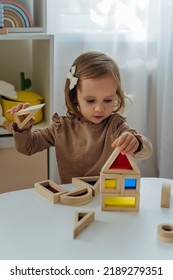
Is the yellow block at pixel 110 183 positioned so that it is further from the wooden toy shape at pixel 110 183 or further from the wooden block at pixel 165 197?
the wooden block at pixel 165 197

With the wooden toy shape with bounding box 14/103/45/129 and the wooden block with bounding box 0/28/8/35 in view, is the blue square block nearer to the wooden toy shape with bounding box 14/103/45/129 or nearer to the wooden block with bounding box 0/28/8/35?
the wooden toy shape with bounding box 14/103/45/129

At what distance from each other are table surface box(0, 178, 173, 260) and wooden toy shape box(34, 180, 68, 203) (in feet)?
0.04

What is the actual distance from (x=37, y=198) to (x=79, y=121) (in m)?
0.31

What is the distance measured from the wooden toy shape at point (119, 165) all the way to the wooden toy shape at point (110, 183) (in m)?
0.01

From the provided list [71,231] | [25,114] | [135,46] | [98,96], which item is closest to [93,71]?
[98,96]

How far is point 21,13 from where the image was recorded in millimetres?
1649

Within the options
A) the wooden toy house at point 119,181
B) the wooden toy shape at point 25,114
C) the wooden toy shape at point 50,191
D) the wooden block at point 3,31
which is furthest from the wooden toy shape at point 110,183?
the wooden block at point 3,31

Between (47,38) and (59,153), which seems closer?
(59,153)

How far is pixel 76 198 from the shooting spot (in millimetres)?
1033

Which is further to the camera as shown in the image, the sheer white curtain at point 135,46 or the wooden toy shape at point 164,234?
the sheer white curtain at point 135,46

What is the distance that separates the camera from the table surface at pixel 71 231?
0.86 metres

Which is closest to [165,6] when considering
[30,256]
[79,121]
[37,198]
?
[79,121]

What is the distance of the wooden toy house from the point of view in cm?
98

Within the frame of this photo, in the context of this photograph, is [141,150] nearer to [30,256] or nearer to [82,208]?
[82,208]
